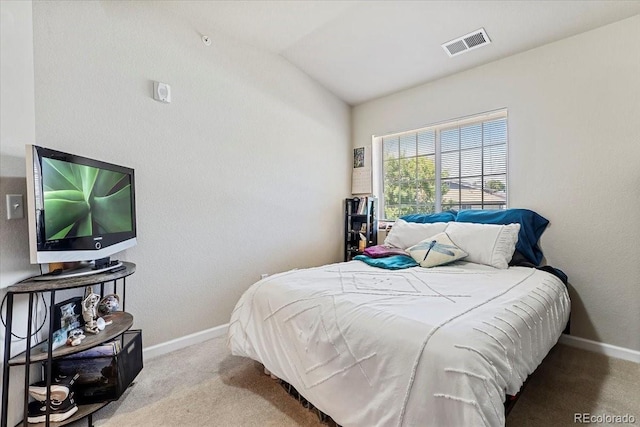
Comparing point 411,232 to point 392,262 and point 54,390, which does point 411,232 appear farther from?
point 54,390

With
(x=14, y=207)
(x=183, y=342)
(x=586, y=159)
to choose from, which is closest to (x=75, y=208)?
(x=14, y=207)

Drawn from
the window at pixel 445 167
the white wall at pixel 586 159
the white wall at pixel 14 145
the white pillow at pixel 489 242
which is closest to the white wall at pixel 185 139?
the white wall at pixel 14 145

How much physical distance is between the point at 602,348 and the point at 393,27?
9.86 ft

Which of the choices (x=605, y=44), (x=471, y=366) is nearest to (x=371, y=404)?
(x=471, y=366)

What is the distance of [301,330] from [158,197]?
5.13 ft

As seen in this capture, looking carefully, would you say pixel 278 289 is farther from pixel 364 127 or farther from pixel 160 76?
pixel 364 127

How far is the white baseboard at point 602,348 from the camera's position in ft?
6.98

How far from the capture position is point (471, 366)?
0.99 m

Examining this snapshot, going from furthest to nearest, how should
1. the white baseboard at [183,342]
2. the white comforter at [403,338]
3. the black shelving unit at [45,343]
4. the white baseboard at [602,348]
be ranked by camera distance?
1. the white baseboard at [183,342]
2. the white baseboard at [602,348]
3. the black shelving unit at [45,343]
4. the white comforter at [403,338]

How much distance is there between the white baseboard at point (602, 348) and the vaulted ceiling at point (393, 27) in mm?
2385

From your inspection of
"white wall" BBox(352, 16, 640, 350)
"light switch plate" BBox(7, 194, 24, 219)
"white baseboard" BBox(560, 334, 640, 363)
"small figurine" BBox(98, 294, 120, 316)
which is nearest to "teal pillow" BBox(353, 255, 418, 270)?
"white wall" BBox(352, 16, 640, 350)

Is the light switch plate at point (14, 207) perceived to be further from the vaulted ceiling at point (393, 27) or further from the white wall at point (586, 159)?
the white wall at point (586, 159)

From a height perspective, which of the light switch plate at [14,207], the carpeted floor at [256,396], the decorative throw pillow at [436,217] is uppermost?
the light switch plate at [14,207]

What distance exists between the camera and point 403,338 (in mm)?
1142
